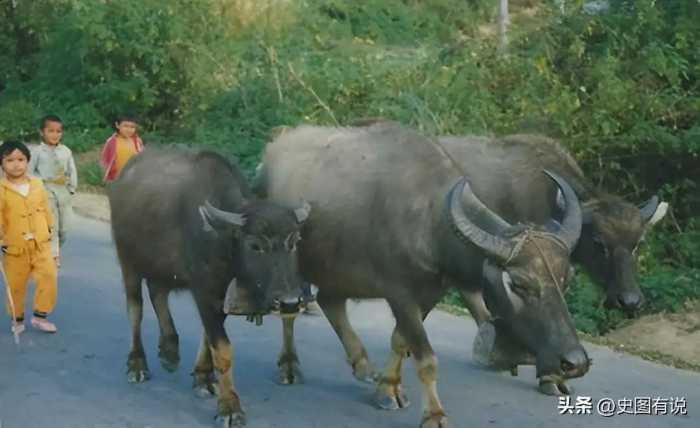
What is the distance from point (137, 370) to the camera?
733 cm

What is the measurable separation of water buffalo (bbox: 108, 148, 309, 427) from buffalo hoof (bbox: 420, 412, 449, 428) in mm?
993

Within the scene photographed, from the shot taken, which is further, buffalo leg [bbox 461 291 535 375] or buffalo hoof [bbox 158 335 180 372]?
buffalo hoof [bbox 158 335 180 372]

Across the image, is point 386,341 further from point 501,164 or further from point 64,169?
point 64,169

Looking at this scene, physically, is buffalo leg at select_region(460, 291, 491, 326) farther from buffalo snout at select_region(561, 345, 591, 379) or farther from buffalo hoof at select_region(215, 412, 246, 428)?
buffalo snout at select_region(561, 345, 591, 379)

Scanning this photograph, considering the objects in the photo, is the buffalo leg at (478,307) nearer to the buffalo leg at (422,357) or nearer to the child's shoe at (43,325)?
the buffalo leg at (422,357)

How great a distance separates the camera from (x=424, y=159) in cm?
670

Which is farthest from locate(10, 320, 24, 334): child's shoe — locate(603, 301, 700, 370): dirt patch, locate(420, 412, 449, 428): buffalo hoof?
locate(603, 301, 700, 370): dirt patch

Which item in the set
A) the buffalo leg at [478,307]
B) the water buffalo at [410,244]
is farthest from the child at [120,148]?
the buffalo leg at [478,307]

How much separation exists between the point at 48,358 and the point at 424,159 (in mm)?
3144

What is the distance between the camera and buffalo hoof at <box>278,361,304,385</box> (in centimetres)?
730

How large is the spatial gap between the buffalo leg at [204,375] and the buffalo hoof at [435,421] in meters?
1.48

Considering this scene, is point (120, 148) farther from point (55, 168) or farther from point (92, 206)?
point (92, 206)

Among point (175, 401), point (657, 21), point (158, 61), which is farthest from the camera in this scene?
point (158, 61)

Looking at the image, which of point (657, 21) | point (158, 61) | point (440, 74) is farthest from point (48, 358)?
point (158, 61)
